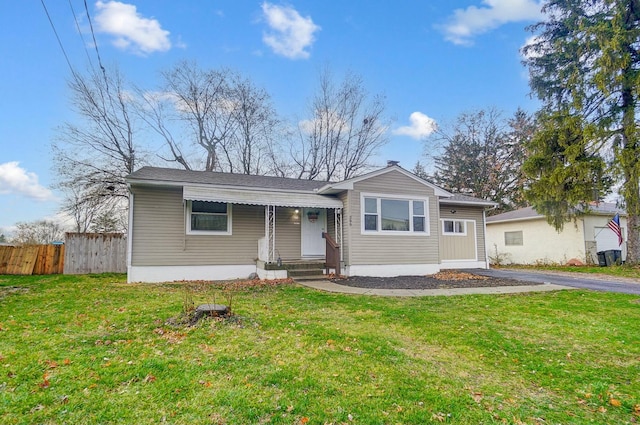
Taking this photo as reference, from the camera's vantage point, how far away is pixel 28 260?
1318cm

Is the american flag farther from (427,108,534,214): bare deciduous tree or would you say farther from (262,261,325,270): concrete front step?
(262,261,325,270): concrete front step

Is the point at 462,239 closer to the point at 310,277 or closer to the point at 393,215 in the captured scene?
the point at 393,215

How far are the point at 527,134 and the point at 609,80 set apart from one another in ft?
45.0

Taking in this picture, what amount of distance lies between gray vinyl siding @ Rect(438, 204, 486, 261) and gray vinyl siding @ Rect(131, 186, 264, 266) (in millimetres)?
Answer: 8511

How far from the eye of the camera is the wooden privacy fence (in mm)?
13141

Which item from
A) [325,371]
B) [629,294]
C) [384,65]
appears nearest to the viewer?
[325,371]

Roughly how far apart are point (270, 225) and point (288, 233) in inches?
30.2

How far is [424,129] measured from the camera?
31250 mm

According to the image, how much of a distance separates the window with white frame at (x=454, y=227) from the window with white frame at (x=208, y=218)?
9420mm

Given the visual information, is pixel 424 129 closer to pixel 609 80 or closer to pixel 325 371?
pixel 609 80

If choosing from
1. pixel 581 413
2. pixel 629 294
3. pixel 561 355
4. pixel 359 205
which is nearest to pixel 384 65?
pixel 359 205

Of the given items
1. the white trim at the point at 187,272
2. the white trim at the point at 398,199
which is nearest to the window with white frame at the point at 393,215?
the white trim at the point at 398,199

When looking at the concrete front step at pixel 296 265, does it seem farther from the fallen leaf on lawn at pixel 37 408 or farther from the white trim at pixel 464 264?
the fallen leaf on lawn at pixel 37 408

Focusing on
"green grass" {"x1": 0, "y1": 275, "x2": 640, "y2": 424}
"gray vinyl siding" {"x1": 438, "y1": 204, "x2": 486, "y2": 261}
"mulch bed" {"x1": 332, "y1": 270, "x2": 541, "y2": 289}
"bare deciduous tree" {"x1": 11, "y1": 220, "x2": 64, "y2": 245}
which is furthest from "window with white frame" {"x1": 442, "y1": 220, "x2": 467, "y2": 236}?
"bare deciduous tree" {"x1": 11, "y1": 220, "x2": 64, "y2": 245}
